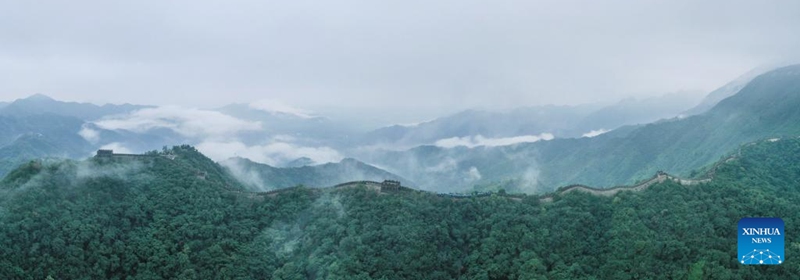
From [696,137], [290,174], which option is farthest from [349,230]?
[696,137]

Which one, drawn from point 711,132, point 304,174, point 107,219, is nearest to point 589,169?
point 711,132

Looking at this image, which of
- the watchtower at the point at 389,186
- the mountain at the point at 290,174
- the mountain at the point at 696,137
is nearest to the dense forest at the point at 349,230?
the watchtower at the point at 389,186

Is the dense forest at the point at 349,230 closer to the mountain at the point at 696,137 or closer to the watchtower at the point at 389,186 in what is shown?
the watchtower at the point at 389,186

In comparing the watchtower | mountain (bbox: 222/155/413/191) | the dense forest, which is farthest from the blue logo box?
mountain (bbox: 222/155/413/191)

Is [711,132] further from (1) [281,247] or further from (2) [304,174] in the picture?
(1) [281,247]

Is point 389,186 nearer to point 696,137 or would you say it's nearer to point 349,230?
point 349,230

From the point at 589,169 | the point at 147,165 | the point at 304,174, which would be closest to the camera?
the point at 147,165

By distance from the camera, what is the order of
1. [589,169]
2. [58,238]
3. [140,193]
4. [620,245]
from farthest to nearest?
[589,169] → [140,193] → [620,245] → [58,238]
